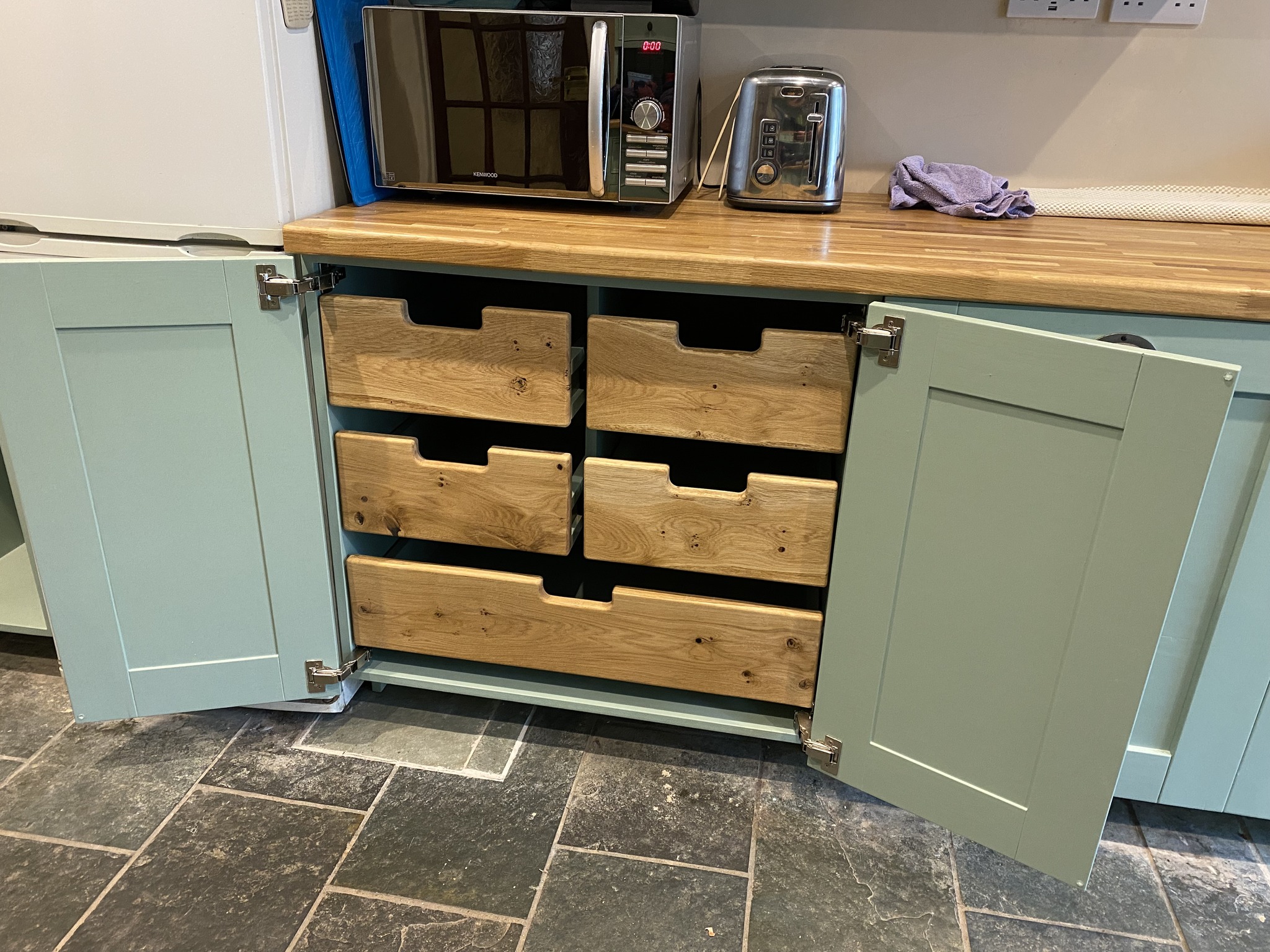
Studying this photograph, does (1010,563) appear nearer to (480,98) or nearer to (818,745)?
(818,745)

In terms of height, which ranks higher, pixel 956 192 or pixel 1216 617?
pixel 956 192

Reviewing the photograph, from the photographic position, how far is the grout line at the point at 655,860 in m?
1.41

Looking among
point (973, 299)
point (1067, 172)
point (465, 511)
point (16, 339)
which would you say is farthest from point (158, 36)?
point (1067, 172)

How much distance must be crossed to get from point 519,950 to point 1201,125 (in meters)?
1.75

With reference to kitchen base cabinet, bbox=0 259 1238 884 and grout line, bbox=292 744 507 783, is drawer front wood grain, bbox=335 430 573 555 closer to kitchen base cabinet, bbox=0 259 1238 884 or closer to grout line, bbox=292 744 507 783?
kitchen base cabinet, bbox=0 259 1238 884

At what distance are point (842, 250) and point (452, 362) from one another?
58 cm

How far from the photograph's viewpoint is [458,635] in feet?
5.13

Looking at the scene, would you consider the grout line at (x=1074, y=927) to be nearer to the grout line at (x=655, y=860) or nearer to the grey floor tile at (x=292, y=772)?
the grout line at (x=655, y=860)

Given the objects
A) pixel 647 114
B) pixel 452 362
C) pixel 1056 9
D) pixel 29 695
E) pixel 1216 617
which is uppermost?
pixel 1056 9

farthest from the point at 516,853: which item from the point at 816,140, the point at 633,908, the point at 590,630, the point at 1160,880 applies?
the point at 816,140

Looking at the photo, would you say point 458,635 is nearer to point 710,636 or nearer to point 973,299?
point 710,636

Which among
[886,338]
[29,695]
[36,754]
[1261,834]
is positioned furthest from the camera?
[29,695]

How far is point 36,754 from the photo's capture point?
5.28 ft

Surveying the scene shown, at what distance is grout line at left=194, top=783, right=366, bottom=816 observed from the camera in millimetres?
1502
